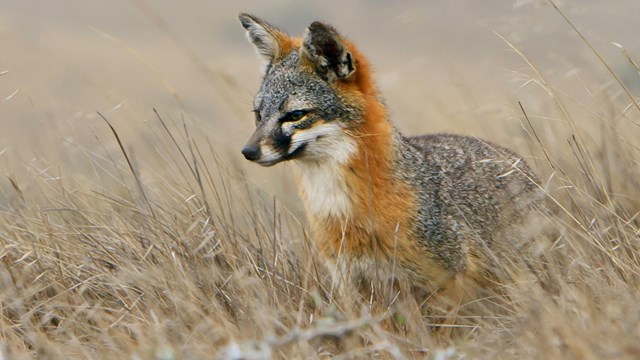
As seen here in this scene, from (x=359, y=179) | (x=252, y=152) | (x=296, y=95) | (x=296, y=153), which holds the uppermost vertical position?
(x=296, y=95)

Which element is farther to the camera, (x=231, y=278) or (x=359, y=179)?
(x=359, y=179)

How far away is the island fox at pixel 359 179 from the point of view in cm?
541

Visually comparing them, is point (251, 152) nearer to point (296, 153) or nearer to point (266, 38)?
point (296, 153)

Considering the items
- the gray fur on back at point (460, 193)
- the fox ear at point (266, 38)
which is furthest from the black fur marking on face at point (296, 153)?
the fox ear at point (266, 38)

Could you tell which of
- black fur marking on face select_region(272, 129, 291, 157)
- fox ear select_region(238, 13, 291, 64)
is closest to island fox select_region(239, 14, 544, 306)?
black fur marking on face select_region(272, 129, 291, 157)

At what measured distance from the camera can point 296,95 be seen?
18.1 ft

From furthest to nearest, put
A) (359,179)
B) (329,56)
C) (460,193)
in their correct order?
(460,193) → (329,56) → (359,179)

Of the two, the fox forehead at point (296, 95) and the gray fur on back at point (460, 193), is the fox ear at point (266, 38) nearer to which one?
the fox forehead at point (296, 95)

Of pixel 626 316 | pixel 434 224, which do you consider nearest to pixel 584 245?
pixel 434 224

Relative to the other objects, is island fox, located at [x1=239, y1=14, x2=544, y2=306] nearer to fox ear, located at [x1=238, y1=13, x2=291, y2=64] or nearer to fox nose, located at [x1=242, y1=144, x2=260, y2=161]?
fox nose, located at [x1=242, y1=144, x2=260, y2=161]

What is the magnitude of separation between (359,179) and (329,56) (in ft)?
2.10

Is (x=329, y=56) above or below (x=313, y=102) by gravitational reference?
above

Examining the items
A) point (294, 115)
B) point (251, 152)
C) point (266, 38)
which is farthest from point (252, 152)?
point (266, 38)

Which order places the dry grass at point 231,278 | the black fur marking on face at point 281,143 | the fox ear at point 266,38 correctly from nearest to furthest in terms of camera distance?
the dry grass at point 231,278 → the black fur marking on face at point 281,143 → the fox ear at point 266,38
